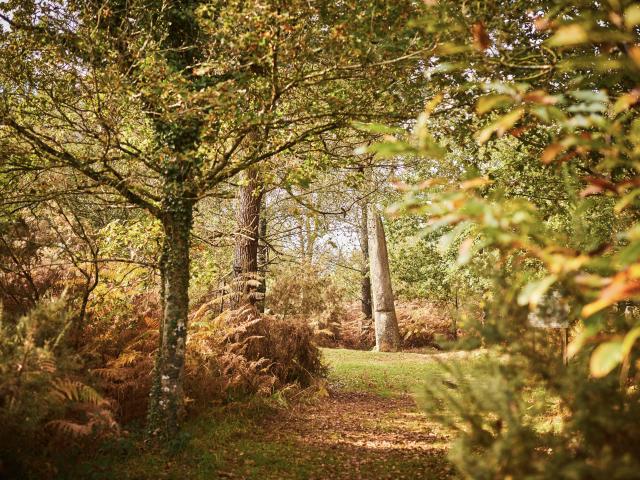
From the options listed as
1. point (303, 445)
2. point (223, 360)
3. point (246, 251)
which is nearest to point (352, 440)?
point (303, 445)

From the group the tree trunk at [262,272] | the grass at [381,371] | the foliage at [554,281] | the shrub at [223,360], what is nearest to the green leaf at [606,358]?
the foliage at [554,281]

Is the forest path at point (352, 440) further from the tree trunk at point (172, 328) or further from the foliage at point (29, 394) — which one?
the foliage at point (29, 394)

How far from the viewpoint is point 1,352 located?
3.41 metres

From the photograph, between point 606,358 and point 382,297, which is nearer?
point 606,358

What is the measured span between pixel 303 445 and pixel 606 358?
4.87 metres

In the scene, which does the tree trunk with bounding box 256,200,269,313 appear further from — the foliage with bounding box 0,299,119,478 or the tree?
the foliage with bounding box 0,299,119,478

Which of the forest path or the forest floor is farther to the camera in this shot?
the forest path

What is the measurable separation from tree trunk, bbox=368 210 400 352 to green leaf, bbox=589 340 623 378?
17.0 m

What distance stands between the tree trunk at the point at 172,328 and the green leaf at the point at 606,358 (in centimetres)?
449

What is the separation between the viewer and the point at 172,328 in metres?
5.14

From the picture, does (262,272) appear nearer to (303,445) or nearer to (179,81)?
(303,445)

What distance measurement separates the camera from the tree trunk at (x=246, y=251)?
882 centimetres

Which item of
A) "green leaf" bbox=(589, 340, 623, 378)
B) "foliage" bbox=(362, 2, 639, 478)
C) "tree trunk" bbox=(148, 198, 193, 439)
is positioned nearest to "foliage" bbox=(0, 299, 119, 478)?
"tree trunk" bbox=(148, 198, 193, 439)

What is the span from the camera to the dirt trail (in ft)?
15.9
